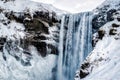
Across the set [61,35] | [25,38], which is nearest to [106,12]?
[61,35]

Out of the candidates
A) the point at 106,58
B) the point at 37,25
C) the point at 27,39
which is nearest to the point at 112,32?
the point at 106,58

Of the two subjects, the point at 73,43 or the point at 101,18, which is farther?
the point at 73,43

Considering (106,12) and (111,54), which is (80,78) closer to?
(111,54)

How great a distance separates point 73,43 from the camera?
24484 millimetres

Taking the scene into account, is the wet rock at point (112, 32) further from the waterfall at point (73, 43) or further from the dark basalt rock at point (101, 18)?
the waterfall at point (73, 43)

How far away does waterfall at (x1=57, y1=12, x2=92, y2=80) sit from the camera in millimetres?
23406

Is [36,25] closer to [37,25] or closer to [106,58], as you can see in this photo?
[37,25]

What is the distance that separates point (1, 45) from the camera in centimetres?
2336

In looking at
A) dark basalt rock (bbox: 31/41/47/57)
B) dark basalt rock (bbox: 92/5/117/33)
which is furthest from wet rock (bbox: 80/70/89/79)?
dark basalt rock (bbox: 31/41/47/57)

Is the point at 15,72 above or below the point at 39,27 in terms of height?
below

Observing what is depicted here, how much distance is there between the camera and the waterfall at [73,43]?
2341 cm

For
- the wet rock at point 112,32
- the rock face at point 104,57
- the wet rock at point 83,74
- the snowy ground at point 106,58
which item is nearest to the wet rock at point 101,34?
the rock face at point 104,57

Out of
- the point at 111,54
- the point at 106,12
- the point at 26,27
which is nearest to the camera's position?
the point at 111,54

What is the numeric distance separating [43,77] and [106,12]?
6927 millimetres
